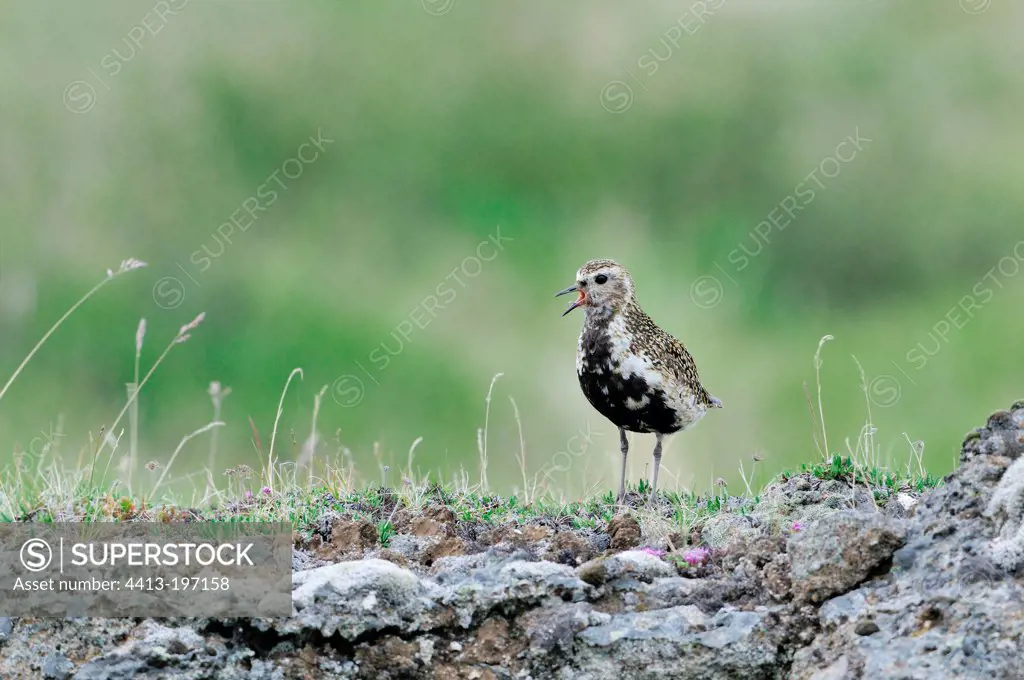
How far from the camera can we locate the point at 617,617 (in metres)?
5.50

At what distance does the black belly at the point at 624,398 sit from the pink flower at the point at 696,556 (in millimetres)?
1788

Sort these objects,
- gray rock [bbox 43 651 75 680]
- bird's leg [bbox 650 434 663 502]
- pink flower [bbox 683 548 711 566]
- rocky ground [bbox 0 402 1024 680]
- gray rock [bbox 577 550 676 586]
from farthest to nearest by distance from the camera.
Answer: bird's leg [bbox 650 434 663 502] < pink flower [bbox 683 548 711 566] < gray rock [bbox 577 550 676 586] < gray rock [bbox 43 651 75 680] < rocky ground [bbox 0 402 1024 680]

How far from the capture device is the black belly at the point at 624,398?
7781 millimetres

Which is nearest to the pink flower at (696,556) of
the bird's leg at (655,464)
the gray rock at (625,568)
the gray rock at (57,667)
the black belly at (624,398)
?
the gray rock at (625,568)

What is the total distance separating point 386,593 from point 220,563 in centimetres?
103

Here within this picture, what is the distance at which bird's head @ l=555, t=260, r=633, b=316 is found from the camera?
7.95 m

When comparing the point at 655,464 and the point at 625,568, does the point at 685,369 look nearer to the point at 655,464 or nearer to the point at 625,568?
the point at 655,464

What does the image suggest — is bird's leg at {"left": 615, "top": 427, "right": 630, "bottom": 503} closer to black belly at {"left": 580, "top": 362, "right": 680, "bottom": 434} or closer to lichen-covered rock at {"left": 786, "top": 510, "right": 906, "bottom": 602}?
black belly at {"left": 580, "top": 362, "right": 680, "bottom": 434}

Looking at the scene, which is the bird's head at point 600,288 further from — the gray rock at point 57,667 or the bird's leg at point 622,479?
the gray rock at point 57,667

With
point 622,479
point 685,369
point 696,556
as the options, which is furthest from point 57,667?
point 685,369

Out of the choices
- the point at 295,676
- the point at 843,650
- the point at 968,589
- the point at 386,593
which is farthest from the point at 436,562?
the point at 968,589

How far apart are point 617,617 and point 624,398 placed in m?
2.49

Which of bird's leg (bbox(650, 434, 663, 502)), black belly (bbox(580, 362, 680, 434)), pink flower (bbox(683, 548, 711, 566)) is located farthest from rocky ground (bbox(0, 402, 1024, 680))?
black belly (bbox(580, 362, 680, 434))

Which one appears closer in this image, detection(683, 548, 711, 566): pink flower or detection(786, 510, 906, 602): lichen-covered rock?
detection(786, 510, 906, 602): lichen-covered rock
